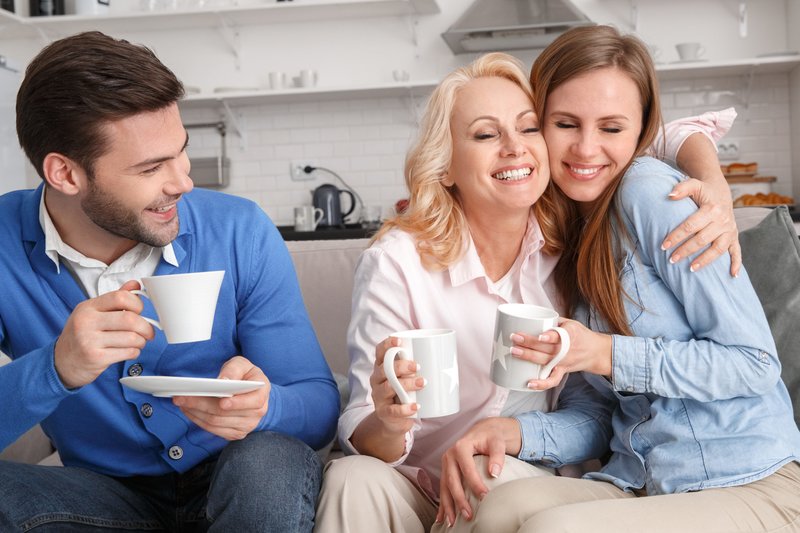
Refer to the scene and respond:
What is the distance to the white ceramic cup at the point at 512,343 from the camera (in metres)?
1.27

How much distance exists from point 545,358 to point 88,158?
932 mm

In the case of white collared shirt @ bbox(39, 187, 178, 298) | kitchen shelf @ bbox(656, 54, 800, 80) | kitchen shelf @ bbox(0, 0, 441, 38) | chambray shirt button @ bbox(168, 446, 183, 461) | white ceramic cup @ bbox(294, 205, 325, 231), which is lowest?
chambray shirt button @ bbox(168, 446, 183, 461)

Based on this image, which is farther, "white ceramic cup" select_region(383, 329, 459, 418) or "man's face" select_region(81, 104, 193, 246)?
"man's face" select_region(81, 104, 193, 246)

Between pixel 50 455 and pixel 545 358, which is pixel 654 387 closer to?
pixel 545 358

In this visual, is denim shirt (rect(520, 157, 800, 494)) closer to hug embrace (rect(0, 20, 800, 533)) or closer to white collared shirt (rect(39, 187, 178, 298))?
hug embrace (rect(0, 20, 800, 533))

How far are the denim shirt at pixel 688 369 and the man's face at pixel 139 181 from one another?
34.0 inches

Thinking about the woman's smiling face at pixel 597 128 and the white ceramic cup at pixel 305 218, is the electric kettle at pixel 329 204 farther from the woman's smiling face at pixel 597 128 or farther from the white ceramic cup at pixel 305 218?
the woman's smiling face at pixel 597 128

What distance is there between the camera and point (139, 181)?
1.55m

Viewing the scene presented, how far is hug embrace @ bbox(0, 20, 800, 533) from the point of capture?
1329 millimetres

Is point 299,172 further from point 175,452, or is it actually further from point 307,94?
point 175,452

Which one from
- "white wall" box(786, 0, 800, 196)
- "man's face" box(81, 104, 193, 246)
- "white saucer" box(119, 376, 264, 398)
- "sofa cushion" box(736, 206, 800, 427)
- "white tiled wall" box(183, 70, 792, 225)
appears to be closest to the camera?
"white saucer" box(119, 376, 264, 398)

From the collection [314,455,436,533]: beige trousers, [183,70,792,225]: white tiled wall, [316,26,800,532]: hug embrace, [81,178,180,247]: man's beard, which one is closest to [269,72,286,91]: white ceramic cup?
[183,70,792,225]: white tiled wall

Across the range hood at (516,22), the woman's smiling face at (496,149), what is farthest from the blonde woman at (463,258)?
the range hood at (516,22)

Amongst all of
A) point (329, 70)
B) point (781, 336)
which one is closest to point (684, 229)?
point (781, 336)
